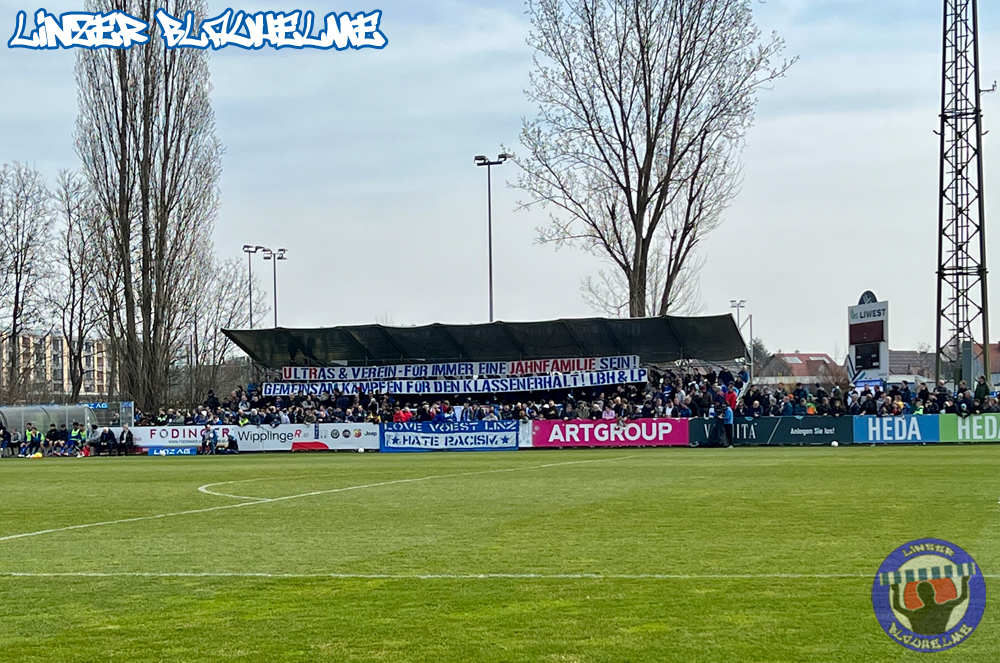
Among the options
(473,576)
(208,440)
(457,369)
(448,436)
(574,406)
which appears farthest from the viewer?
(457,369)

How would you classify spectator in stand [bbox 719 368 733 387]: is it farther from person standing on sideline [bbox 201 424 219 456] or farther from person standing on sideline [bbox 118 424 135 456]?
person standing on sideline [bbox 118 424 135 456]

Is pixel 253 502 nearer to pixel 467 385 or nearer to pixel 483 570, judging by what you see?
pixel 483 570

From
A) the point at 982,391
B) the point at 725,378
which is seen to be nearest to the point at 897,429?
the point at 982,391

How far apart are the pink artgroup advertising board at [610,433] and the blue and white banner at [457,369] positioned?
7103 millimetres

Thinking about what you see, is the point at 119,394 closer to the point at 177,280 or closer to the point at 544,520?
the point at 177,280

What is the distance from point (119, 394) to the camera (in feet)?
190

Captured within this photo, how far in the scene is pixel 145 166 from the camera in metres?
53.0

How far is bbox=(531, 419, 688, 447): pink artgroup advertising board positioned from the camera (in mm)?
40750

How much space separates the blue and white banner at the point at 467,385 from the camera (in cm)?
4806

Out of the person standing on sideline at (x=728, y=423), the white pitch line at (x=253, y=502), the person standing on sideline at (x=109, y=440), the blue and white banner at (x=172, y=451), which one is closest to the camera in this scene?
the white pitch line at (x=253, y=502)

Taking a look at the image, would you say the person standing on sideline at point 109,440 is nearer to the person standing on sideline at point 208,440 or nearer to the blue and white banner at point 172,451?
the blue and white banner at point 172,451

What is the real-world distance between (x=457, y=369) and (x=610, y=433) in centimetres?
1172

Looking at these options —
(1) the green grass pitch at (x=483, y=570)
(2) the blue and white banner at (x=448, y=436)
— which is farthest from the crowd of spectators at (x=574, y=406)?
(1) the green grass pitch at (x=483, y=570)

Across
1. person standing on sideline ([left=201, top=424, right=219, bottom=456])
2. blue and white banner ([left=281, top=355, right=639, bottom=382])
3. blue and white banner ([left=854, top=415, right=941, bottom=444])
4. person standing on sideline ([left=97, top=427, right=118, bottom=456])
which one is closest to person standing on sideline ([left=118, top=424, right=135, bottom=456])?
person standing on sideline ([left=97, top=427, right=118, bottom=456])
